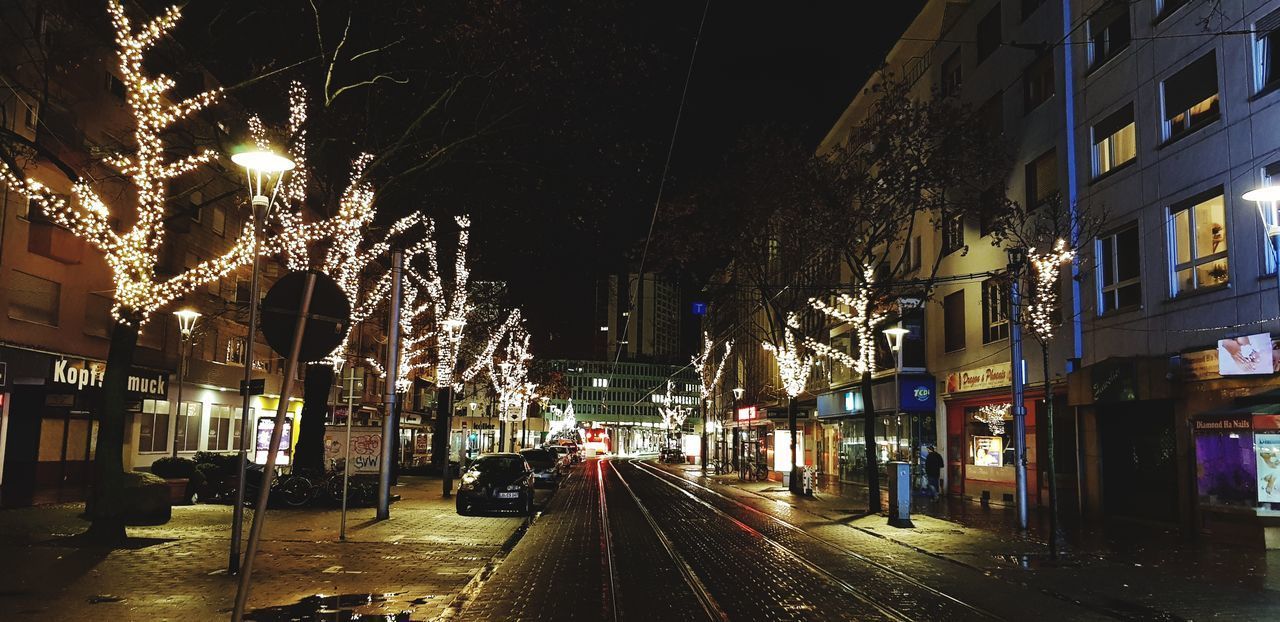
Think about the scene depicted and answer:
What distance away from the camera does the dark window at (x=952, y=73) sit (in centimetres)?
3194

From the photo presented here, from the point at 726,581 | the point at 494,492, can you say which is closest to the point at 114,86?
the point at 494,492

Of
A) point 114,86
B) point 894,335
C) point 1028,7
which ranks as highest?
point 1028,7

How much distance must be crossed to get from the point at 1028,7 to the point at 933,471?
1483cm

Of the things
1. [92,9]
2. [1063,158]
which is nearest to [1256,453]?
[1063,158]

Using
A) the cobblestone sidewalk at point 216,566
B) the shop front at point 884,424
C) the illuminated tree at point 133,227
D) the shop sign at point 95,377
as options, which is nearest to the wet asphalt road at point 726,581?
the cobblestone sidewalk at point 216,566

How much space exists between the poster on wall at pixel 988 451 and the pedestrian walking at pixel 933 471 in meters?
1.18

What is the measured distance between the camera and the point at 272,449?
6395 mm

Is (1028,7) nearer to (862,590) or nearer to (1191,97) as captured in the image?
(1191,97)

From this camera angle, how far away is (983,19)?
2994 centimetres

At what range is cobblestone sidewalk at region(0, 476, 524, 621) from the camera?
9609 mm

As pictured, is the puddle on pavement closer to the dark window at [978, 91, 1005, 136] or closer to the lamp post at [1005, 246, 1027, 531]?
the lamp post at [1005, 246, 1027, 531]

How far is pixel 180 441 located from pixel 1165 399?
32.6m

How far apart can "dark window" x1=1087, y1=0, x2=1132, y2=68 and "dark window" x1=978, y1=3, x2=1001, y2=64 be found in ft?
18.0

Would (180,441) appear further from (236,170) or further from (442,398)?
(236,170)
